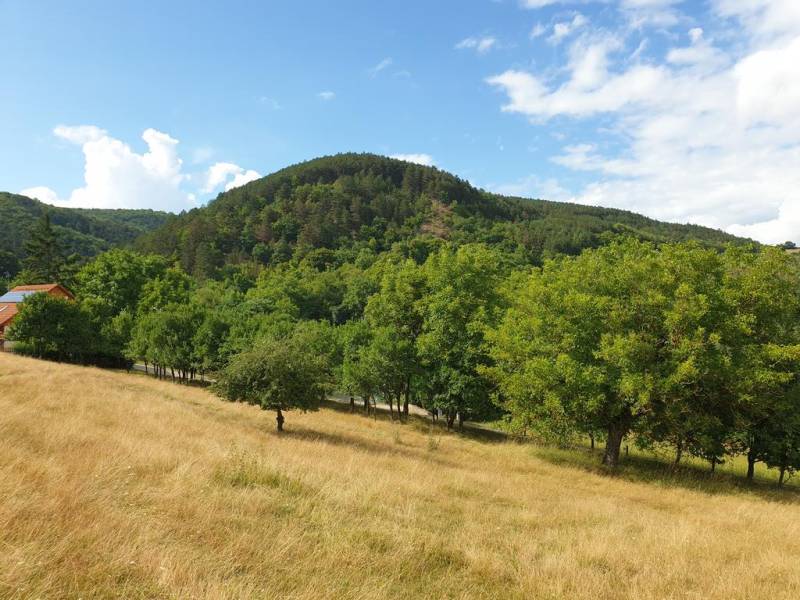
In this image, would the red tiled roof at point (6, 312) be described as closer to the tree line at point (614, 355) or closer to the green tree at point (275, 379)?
the tree line at point (614, 355)

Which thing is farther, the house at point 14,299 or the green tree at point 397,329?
the house at point 14,299

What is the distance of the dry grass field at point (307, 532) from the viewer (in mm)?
5203

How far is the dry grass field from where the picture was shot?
17.1 ft

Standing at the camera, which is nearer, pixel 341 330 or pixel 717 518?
pixel 717 518

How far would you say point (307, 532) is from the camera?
7086 millimetres

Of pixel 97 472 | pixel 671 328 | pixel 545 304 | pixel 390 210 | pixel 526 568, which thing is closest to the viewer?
pixel 526 568

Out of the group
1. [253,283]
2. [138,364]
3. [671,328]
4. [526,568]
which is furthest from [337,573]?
[253,283]

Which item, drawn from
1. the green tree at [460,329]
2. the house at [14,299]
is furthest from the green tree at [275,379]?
the house at [14,299]

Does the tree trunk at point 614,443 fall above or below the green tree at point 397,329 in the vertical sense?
below

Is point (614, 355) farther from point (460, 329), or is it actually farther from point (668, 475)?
point (460, 329)

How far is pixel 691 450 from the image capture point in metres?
24.0

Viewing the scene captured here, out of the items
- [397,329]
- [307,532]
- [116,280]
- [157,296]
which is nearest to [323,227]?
[116,280]

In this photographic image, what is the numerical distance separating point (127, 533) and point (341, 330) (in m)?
43.7

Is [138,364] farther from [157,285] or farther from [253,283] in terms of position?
[253,283]
